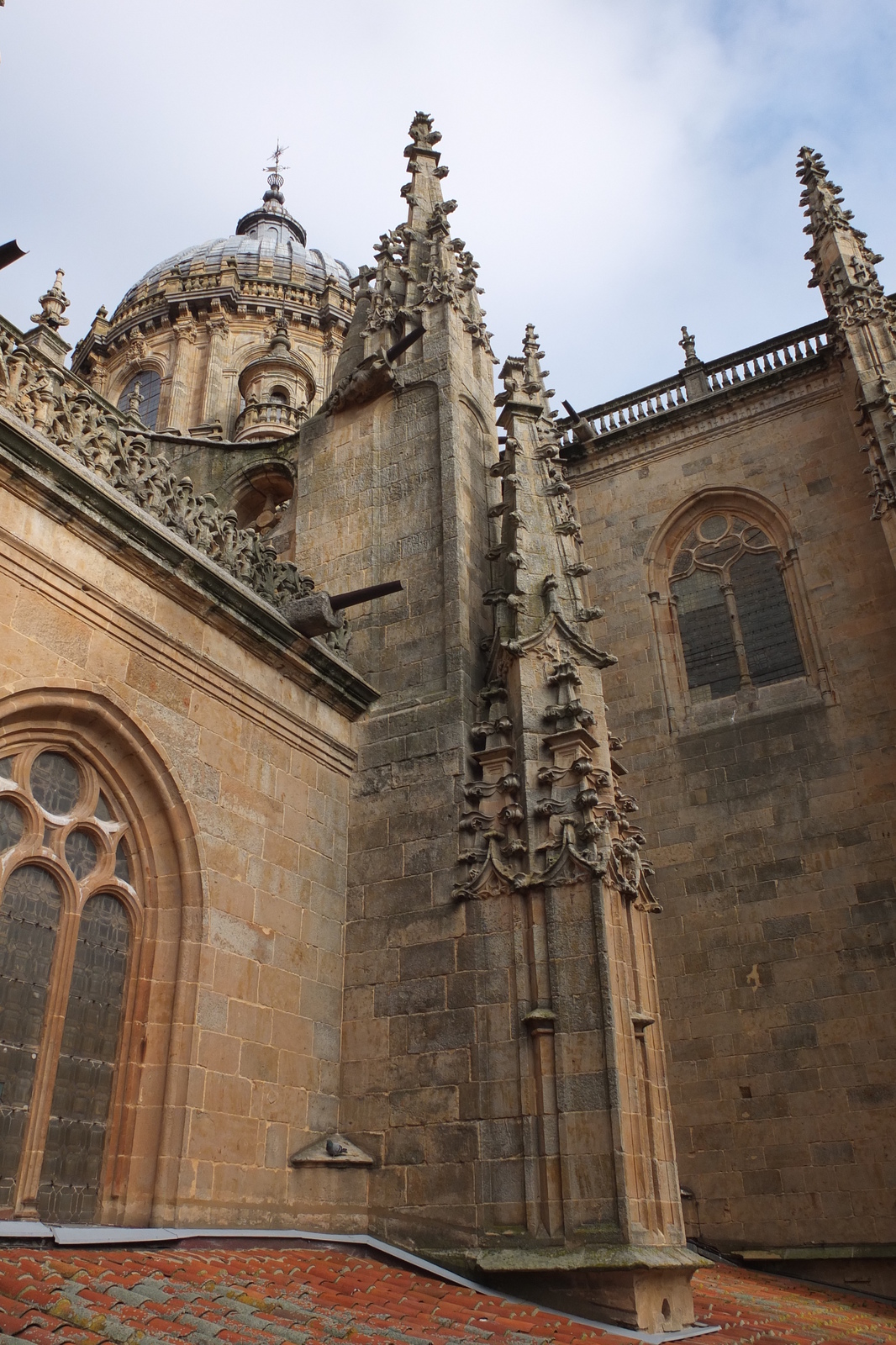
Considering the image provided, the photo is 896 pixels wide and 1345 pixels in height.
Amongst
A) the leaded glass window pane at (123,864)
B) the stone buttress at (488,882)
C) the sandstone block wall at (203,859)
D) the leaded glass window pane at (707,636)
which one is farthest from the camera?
the leaded glass window pane at (707,636)

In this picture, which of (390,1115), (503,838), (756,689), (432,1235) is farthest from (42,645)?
(756,689)

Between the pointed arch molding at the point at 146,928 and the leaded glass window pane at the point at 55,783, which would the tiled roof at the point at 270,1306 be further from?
the leaded glass window pane at the point at 55,783

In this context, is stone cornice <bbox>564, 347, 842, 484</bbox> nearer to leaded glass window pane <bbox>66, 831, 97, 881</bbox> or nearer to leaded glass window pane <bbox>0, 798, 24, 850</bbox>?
leaded glass window pane <bbox>66, 831, 97, 881</bbox>

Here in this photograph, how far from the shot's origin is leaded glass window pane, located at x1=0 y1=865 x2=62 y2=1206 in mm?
6250

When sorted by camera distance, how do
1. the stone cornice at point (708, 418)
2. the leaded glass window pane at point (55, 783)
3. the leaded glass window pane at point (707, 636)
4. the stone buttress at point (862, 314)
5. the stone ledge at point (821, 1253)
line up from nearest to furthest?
the leaded glass window pane at point (55, 783), the stone ledge at point (821, 1253), the stone buttress at point (862, 314), the leaded glass window pane at point (707, 636), the stone cornice at point (708, 418)

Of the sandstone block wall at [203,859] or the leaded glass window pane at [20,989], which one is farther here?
the sandstone block wall at [203,859]

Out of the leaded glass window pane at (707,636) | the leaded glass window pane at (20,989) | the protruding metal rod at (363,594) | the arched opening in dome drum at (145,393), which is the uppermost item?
the arched opening in dome drum at (145,393)

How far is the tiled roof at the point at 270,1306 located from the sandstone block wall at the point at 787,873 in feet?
11.9

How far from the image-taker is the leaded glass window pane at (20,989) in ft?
20.5

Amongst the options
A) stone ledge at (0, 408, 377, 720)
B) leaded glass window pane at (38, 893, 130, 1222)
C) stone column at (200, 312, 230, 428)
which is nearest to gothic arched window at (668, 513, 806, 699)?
stone ledge at (0, 408, 377, 720)

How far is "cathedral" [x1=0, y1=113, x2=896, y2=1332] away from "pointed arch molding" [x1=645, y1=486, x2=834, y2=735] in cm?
8

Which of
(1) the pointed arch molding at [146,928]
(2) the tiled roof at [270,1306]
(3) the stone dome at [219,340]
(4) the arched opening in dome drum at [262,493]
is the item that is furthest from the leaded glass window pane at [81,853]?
(3) the stone dome at [219,340]

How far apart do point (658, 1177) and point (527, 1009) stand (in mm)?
1380

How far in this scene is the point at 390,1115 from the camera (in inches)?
320
